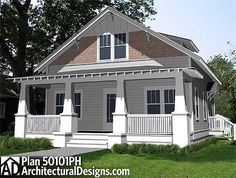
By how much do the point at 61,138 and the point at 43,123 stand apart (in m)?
1.83

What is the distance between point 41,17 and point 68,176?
19.8m

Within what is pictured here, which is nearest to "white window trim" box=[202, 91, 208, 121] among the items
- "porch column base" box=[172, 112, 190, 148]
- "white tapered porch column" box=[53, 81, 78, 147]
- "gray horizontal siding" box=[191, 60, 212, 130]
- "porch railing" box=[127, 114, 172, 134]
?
"gray horizontal siding" box=[191, 60, 212, 130]

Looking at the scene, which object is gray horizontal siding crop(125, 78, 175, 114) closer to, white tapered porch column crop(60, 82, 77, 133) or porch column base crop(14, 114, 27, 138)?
white tapered porch column crop(60, 82, 77, 133)

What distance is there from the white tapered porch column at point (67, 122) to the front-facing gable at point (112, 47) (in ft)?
10.0

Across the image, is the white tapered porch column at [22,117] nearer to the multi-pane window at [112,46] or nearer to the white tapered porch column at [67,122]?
the white tapered porch column at [67,122]

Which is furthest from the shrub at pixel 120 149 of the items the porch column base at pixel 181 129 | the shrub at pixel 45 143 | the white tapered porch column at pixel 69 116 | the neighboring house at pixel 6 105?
the neighboring house at pixel 6 105

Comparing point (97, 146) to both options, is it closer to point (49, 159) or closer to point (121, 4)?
point (49, 159)

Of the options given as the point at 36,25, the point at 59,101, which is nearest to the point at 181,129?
the point at 59,101

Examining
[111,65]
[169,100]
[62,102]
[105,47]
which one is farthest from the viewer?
[62,102]

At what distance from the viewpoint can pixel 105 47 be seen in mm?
19078

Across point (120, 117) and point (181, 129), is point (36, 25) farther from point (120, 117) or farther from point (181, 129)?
point (181, 129)

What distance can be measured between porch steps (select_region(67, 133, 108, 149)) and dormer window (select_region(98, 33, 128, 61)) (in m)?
4.92

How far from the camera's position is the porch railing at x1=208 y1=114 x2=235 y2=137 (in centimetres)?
2170

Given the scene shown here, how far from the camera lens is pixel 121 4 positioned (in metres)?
29.1
